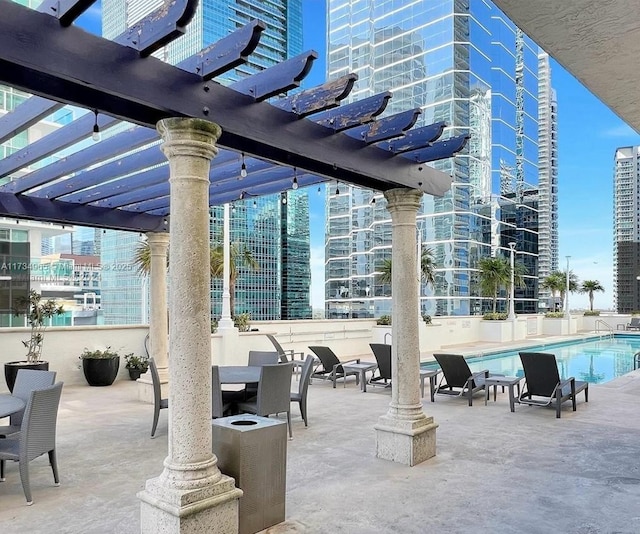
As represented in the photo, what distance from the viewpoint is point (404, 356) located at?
5492 millimetres

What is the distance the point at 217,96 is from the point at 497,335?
1963 centimetres

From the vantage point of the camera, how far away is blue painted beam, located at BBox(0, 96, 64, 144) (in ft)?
12.9

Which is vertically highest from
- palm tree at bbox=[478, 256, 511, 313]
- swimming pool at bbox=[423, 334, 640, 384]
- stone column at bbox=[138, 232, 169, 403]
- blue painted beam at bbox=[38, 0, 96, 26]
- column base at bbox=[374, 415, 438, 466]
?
blue painted beam at bbox=[38, 0, 96, 26]

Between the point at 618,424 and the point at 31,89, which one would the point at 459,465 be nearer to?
the point at 618,424

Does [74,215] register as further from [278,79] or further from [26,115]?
[278,79]

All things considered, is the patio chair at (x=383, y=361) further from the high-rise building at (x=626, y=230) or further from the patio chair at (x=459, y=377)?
the high-rise building at (x=626, y=230)

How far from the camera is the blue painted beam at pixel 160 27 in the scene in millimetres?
2875

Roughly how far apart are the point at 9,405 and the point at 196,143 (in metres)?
3.12

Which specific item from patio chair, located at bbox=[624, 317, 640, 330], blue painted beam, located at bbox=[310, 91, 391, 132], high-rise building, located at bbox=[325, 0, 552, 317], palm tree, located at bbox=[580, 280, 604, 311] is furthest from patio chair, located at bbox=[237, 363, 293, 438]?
high-rise building, located at bbox=[325, 0, 552, 317]

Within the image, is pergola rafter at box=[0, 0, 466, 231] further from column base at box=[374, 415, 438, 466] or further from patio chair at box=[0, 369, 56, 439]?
column base at box=[374, 415, 438, 466]

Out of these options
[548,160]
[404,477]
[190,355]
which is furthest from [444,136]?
[190,355]

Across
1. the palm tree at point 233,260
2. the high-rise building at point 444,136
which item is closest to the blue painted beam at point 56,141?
the palm tree at point 233,260

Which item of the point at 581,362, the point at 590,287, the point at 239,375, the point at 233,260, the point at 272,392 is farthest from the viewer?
the point at 590,287

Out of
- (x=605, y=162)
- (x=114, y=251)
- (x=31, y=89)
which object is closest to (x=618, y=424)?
(x=31, y=89)
